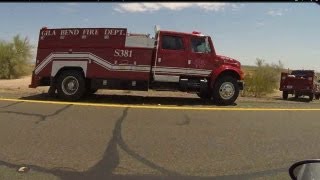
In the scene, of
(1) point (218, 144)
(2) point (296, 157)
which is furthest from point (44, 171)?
(2) point (296, 157)

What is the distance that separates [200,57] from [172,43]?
942 millimetres

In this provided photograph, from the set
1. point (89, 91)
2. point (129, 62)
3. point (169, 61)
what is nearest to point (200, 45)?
point (169, 61)

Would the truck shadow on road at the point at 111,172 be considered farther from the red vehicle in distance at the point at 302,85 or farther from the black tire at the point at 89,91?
the red vehicle in distance at the point at 302,85

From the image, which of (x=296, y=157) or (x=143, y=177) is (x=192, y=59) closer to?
(x=296, y=157)

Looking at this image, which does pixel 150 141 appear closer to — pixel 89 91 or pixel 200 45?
pixel 200 45

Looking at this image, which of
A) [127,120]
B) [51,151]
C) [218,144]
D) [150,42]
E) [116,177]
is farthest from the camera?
[150,42]

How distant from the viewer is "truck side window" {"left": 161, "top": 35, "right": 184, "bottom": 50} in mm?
15211

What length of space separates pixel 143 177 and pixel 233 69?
939 cm

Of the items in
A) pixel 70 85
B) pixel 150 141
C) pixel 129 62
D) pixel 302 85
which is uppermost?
pixel 129 62

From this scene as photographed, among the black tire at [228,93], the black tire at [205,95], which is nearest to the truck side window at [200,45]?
the black tire at [228,93]

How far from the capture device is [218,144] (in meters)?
8.88

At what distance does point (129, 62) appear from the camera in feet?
49.3

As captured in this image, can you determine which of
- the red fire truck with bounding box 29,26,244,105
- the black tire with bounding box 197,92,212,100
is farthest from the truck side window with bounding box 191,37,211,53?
the black tire with bounding box 197,92,212,100

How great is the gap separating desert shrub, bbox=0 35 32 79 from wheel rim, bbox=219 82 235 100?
103ft
